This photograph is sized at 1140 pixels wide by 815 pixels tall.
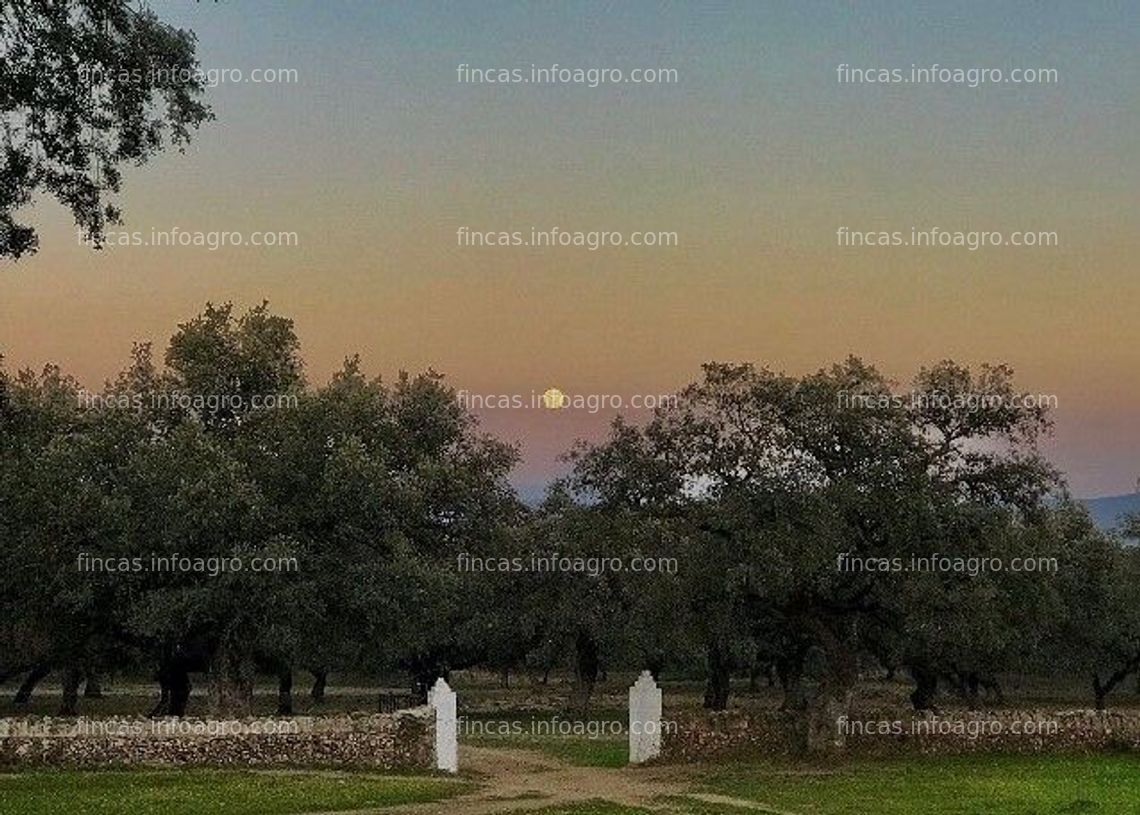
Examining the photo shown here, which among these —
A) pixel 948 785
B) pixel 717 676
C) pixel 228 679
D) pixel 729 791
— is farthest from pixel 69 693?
pixel 948 785

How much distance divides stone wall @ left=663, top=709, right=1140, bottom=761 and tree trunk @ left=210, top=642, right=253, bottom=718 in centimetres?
1769

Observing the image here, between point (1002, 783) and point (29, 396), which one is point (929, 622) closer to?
point (1002, 783)

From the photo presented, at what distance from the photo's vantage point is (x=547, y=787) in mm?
31156

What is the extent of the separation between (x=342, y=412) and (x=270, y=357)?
4367mm

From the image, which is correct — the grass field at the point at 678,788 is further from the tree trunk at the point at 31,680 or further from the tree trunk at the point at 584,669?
the tree trunk at the point at 31,680

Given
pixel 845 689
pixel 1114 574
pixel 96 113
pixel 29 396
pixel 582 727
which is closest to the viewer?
pixel 96 113

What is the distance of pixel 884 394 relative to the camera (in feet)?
120

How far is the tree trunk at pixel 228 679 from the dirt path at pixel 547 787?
10.8 m

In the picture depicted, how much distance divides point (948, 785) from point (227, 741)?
19.7 m

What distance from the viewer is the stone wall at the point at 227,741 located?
106 feet

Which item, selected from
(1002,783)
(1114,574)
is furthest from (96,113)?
(1114,574)

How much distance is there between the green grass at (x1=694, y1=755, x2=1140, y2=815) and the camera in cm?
2650

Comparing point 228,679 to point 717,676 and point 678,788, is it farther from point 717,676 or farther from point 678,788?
point 717,676

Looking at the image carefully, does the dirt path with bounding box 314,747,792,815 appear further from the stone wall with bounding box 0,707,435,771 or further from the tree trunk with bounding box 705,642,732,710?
the tree trunk with bounding box 705,642,732,710
